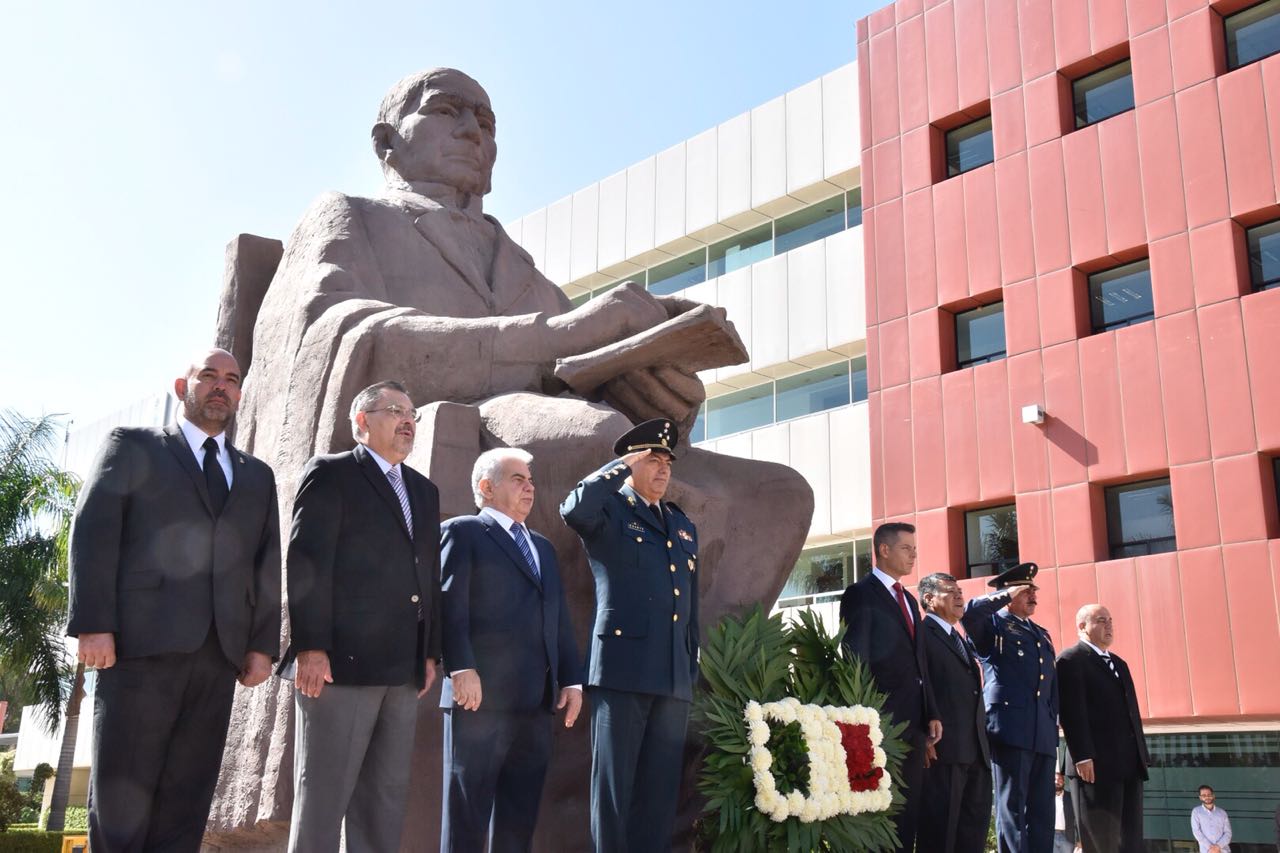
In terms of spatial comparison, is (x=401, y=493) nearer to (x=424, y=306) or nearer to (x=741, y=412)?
(x=424, y=306)

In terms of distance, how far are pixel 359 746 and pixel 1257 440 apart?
15129mm

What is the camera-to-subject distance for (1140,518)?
17.7 m

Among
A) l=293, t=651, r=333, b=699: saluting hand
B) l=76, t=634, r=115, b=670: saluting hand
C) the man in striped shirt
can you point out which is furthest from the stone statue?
the man in striped shirt

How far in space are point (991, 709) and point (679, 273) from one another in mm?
20339

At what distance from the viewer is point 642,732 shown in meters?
4.42

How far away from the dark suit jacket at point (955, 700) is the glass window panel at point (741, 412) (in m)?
17.7

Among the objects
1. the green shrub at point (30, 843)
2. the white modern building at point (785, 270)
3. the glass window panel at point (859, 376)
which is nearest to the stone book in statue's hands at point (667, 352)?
the white modern building at point (785, 270)

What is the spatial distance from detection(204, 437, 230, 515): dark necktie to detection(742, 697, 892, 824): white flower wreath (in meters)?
2.07

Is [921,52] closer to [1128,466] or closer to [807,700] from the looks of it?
[1128,466]

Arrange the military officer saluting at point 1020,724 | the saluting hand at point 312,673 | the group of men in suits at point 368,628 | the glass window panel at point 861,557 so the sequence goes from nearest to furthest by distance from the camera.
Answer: the group of men in suits at point 368,628 → the saluting hand at point 312,673 → the military officer saluting at point 1020,724 → the glass window panel at point 861,557

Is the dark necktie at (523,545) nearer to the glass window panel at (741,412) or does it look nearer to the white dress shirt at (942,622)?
the white dress shirt at (942,622)

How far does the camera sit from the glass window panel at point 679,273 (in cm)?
2612

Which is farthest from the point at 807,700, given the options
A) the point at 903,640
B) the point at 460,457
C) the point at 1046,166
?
the point at 1046,166

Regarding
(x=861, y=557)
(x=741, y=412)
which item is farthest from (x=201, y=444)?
(x=741, y=412)
